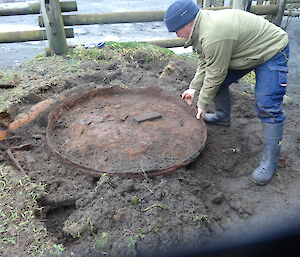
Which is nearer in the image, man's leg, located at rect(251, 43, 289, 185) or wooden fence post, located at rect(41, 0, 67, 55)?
man's leg, located at rect(251, 43, 289, 185)

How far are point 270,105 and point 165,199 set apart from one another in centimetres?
118

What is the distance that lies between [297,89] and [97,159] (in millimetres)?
3413

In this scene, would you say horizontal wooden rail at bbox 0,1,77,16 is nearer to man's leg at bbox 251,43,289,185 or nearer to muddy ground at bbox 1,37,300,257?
→ muddy ground at bbox 1,37,300,257

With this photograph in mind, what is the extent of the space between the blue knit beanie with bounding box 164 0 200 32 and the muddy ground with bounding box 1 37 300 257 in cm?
118

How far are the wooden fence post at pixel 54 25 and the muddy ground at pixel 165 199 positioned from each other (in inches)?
62.1

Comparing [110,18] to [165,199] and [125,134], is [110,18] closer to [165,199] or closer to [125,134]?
[125,134]

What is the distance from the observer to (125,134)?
9.55ft

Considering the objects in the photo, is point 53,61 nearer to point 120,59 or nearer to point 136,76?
point 120,59

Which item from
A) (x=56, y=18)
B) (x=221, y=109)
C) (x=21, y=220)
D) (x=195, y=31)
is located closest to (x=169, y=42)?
(x=56, y=18)

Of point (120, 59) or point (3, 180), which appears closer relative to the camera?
point (3, 180)

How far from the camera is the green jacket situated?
2.56 metres

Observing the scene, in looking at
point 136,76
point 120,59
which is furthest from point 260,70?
point 120,59

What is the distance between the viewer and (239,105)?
4168 millimetres

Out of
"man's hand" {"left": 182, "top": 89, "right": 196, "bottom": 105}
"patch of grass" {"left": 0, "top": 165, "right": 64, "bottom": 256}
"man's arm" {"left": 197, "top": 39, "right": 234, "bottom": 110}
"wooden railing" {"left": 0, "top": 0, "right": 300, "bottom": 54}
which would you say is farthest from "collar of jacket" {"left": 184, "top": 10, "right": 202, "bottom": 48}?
"wooden railing" {"left": 0, "top": 0, "right": 300, "bottom": 54}
